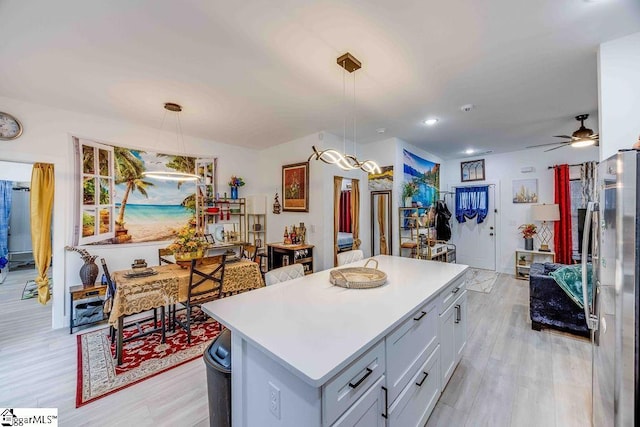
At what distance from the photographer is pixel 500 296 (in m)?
4.28

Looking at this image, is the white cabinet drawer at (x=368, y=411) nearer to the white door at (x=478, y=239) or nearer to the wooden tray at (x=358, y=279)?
the wooden tray at (x=358, y=279)

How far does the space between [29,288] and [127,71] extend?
201 inches

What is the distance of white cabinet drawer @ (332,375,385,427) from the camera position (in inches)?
40.5

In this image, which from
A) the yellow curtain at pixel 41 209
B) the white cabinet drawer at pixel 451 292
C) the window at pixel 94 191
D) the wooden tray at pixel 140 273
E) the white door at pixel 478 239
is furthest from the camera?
the white door at pixel 478 239

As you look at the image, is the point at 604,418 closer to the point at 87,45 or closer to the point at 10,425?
the point at 10,425

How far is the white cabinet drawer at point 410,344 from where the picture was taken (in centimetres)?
132

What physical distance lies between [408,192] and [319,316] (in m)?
3.92

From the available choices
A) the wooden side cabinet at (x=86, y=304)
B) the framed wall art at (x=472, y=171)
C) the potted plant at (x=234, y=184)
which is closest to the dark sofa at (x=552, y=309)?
the framed wall art at (x=472, y=171)

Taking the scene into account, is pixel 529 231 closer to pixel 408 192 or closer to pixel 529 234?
pixel 529 234

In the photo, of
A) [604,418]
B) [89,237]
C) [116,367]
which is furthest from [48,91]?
[604,418]

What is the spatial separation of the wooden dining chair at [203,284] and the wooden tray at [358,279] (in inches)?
54.9

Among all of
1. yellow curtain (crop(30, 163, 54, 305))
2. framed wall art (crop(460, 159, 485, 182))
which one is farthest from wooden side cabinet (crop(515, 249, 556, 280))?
yellow curtain (crop(30, 163, 54, 305))

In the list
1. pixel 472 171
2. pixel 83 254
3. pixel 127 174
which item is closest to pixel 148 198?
pixel 127 174

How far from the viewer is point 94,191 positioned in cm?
353
